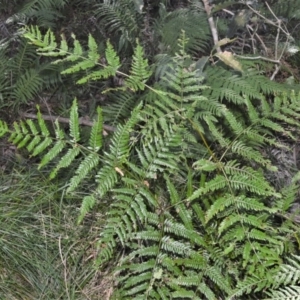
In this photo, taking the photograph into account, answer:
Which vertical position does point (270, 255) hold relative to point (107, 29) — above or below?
below

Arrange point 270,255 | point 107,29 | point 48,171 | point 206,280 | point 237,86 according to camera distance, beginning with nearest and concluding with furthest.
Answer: point 270,255 < point 206,280 < point 237,86 < point 48,171 < point 107,29

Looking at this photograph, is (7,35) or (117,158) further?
(7,35)

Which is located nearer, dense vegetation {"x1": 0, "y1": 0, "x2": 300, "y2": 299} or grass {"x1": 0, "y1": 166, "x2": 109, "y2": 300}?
dense vegetation {"x1": 0, "y1": 0, "x2": 300, "y2": 299}

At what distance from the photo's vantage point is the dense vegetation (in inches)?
87.1

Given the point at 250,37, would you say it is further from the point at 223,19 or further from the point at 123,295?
the point at 123,295

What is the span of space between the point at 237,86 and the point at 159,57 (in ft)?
1.57

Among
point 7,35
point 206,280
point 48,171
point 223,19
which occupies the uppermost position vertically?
point 7,35

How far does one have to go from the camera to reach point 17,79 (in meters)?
2.92

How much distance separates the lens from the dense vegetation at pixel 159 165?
2213 millimetres

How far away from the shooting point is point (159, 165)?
243 cm

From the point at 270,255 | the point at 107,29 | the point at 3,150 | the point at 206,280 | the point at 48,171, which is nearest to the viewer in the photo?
the point at 270,255

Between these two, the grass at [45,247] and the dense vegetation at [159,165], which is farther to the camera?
the grass at [45,247]

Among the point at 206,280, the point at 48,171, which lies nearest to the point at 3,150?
the point at 48,171

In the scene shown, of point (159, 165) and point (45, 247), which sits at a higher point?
point (159, 165)
